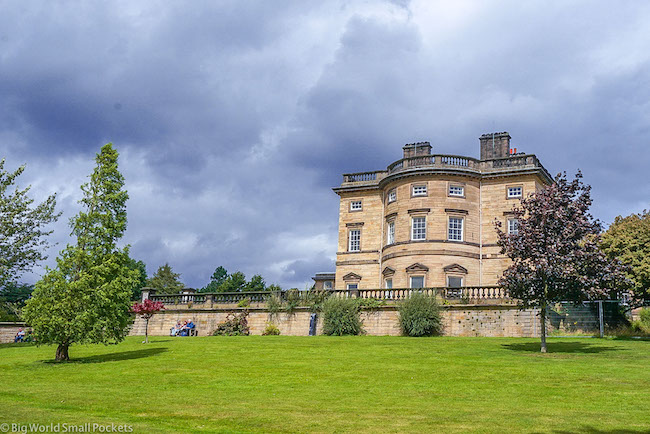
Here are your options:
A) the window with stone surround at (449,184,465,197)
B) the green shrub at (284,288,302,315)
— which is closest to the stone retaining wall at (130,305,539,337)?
the green shrub at (284,288,302,315)

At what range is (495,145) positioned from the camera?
2009 inches

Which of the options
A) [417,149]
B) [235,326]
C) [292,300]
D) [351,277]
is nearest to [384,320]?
[292,300]

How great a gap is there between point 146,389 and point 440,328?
779 inches

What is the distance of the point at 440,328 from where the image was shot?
32.8 meters

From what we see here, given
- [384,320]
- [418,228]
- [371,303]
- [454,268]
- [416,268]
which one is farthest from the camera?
[418,228]

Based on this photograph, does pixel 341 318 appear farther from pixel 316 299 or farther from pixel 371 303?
pixel 316 299

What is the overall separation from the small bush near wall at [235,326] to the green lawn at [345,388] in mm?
12179

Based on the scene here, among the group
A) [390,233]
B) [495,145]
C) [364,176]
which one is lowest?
[390,233]

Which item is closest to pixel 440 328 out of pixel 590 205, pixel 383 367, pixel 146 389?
pixel 590 205

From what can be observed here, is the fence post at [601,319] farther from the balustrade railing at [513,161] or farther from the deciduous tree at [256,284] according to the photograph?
the deciduous tree at [256,284]

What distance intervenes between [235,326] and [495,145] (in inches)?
1025

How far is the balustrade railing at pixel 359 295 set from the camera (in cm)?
3338

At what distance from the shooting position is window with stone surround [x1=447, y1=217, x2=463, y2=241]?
4675 centimetres

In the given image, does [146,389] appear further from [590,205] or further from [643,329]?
[643,329]
